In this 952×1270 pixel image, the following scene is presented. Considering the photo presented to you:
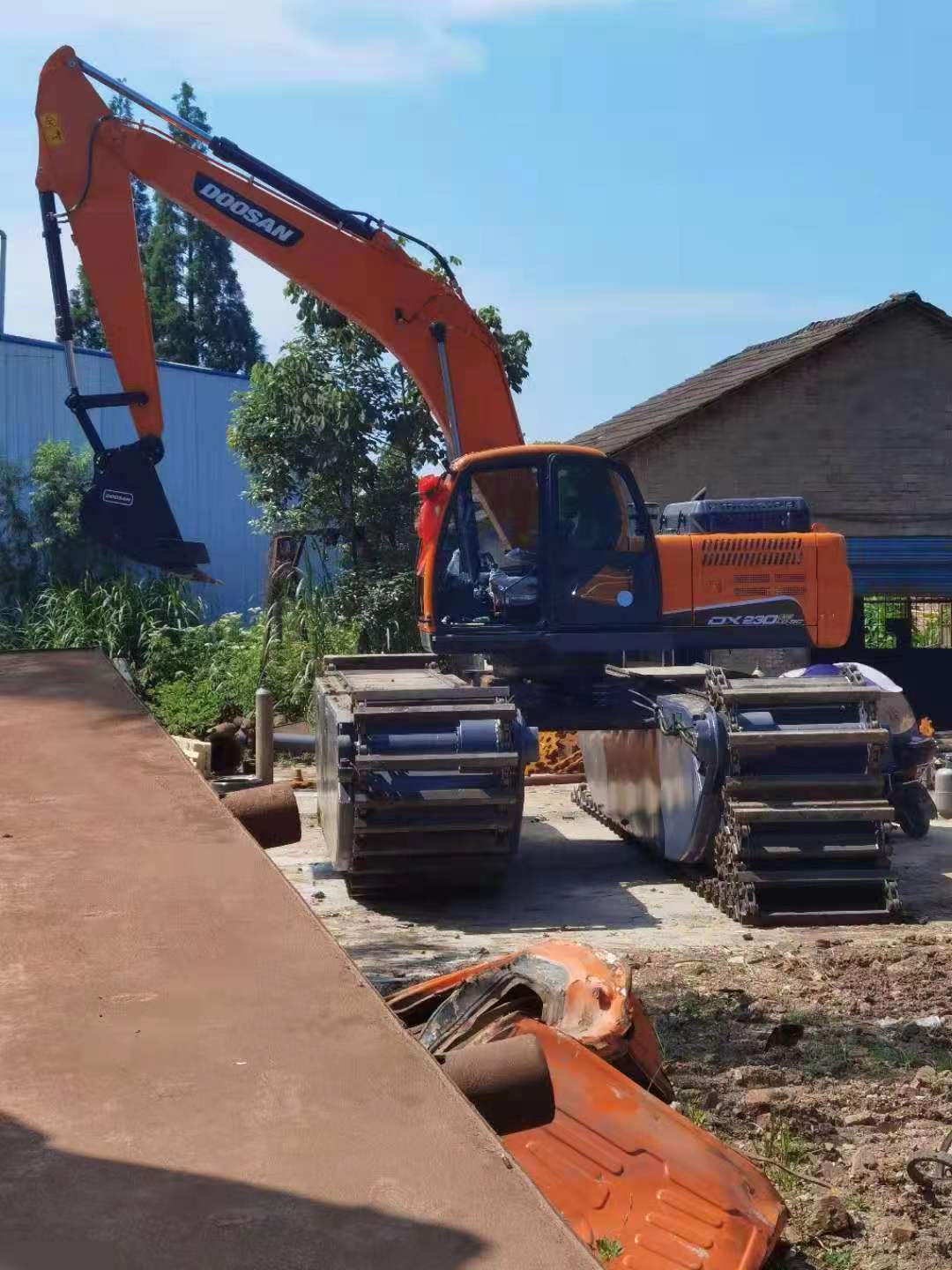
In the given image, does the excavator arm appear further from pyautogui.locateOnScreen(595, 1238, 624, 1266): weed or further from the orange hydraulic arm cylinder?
pyautogui.locateOnScreen(595, 1238, 624, 1266): weed

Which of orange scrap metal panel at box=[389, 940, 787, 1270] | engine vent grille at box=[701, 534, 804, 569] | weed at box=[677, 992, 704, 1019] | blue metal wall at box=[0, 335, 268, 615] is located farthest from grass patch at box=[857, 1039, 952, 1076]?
blue metal wall at box=[0, 335, 268, 615]

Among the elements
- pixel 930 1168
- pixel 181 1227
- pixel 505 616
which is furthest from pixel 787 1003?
pixel 181 1227

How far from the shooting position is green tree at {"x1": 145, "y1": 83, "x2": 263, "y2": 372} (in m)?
45.6

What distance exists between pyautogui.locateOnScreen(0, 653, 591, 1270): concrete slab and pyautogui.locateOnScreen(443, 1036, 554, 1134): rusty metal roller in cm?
23

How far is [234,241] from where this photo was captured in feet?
37.4

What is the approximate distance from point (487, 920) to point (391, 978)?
1.63 meters

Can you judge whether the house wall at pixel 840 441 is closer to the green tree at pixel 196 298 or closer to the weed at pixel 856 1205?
the weed at pixel 856 1205

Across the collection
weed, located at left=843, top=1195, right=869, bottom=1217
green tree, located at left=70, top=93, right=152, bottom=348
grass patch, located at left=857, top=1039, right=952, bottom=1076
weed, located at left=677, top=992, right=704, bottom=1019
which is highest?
green tree, located at left=70, top=93, right=152, bottom=348

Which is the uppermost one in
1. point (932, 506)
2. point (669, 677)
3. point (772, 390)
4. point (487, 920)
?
point (772, 390)

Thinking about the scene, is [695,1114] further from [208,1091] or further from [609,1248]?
[208,1091]

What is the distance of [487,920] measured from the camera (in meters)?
8.38

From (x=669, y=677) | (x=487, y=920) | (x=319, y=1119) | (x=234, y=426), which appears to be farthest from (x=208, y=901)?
(x=234, y=426)

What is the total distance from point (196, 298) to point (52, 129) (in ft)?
118

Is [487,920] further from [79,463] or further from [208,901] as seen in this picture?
[79,463]
